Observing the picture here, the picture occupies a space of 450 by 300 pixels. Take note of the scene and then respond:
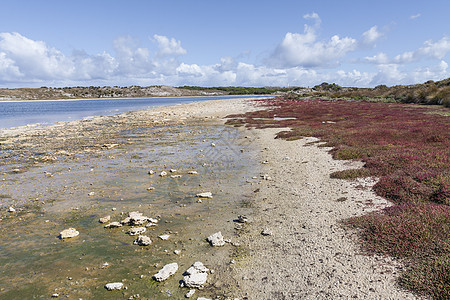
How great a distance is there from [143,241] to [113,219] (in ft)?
8.90

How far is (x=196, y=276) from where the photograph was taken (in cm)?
705

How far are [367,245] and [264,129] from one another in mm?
28404

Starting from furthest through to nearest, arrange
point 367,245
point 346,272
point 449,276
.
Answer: point 367,245 → point 346,272 → point 449,276

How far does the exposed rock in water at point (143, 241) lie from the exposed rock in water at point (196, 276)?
221 centimetres

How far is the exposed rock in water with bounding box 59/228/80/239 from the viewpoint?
942 centimetres

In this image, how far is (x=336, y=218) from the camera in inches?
397

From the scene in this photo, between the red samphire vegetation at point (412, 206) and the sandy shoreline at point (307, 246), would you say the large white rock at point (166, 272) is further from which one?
the red samphire vegetation at point (412, 206)

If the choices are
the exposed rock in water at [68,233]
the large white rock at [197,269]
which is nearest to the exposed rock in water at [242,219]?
the large white rock at [197,269]

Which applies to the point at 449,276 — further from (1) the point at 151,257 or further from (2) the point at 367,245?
(1) the point at 151,257

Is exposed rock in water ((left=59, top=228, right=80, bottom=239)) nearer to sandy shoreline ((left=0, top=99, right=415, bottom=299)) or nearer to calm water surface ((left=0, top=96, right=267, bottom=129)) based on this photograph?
sandy shoreline ((left=0, top=99, right=415, bottom=299))

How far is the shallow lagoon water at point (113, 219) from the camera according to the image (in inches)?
283

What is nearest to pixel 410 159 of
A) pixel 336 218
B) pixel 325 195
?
pixel 325 195

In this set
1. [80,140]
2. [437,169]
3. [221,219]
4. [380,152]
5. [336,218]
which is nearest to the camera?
[336,218]

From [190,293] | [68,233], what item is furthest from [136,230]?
[190,293]
